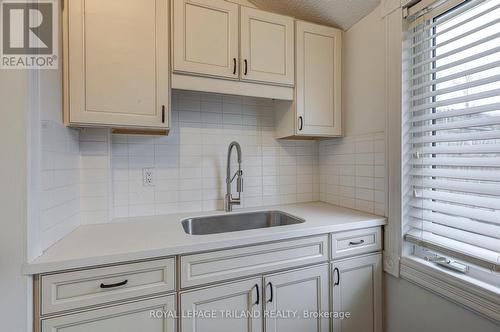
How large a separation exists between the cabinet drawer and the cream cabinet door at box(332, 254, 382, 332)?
0.15 feet

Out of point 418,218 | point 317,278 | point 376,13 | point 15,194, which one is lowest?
point 317,278

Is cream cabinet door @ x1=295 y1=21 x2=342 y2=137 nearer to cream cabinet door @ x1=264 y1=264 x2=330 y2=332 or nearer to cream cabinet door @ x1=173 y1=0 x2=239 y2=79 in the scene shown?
cream cabinet door @ x1=173 y1=0 x2=239 y2=79

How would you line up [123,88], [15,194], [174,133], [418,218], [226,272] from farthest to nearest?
[174,133]
[418,218]
[123,88]
[226,272]
[15,194]

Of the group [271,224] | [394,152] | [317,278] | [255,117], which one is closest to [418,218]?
[394,152]

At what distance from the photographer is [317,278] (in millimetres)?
1345

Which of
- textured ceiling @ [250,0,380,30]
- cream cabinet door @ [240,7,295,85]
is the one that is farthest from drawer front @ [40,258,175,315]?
textured ceiling @ [250,0,380,30]

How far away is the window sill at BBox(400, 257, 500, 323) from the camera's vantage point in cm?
103

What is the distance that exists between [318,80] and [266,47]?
0.44 m

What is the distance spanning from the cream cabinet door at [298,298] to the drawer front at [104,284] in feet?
1.67

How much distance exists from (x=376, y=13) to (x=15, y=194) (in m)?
2.08

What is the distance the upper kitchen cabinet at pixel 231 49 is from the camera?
1374mm

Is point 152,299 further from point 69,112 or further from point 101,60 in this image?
point 101,60

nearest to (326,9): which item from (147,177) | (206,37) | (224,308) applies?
(206,37)
